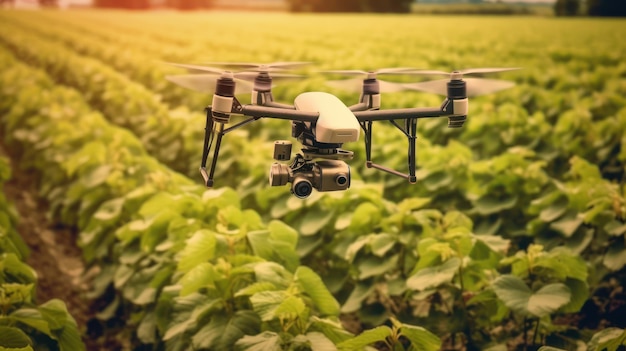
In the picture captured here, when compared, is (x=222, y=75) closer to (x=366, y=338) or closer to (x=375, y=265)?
(x=366, y=338)

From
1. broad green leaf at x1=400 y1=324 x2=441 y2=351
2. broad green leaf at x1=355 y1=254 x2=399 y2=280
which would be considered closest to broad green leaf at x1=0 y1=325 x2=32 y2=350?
broad green leaf at x1=400 y1=324 x2=441 y2=351

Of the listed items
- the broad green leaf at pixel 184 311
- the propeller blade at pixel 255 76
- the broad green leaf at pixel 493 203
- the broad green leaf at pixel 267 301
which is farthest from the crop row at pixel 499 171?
the propeller blade at pixel 255 76

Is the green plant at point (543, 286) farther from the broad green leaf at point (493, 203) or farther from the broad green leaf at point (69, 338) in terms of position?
the broad green leaf at point (69, 338)

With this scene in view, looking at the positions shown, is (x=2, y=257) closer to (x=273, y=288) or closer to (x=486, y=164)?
(x=273, y=288)

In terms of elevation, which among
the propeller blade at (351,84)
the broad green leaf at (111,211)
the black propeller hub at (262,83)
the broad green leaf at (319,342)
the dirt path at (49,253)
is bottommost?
the dirt path at (49,253)

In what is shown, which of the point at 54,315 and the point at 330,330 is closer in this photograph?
the point at 330,330

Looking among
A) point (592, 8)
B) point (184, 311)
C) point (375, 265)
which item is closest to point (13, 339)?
point (184, 311)
